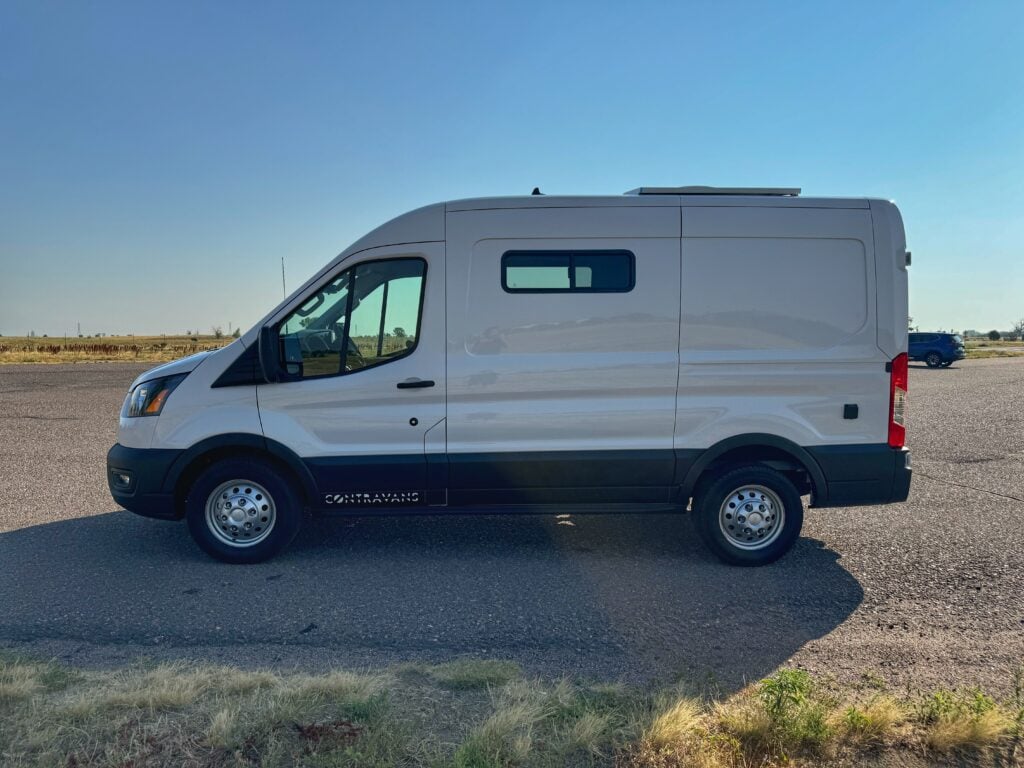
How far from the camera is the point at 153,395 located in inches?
202

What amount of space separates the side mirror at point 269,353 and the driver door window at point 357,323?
0.08m

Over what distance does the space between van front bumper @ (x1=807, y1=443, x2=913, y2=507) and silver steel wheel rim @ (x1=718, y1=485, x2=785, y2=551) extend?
422 millimetres

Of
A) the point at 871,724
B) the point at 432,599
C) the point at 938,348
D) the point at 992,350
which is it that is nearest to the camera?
the point at 871,724

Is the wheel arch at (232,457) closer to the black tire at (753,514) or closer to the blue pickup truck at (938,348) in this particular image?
the black tire at (753,514)

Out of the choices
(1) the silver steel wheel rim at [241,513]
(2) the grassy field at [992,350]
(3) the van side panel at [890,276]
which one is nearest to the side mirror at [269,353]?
(1) the silver steel wheel rim at [241,513]

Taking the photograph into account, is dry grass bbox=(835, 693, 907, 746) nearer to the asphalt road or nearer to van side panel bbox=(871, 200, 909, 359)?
the asphalt road

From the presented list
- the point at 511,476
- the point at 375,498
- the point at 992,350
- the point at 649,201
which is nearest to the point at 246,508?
the point at 375,498

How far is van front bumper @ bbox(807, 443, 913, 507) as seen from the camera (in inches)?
201

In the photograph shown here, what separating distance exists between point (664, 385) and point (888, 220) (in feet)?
6.69

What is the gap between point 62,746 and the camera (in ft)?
8.66

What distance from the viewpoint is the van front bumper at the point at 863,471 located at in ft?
16.7

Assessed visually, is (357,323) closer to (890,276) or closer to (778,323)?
(778,323)

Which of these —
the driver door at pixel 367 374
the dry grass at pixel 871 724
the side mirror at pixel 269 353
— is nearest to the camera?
the dry grass at pixel 871 724

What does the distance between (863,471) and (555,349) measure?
244 cm
